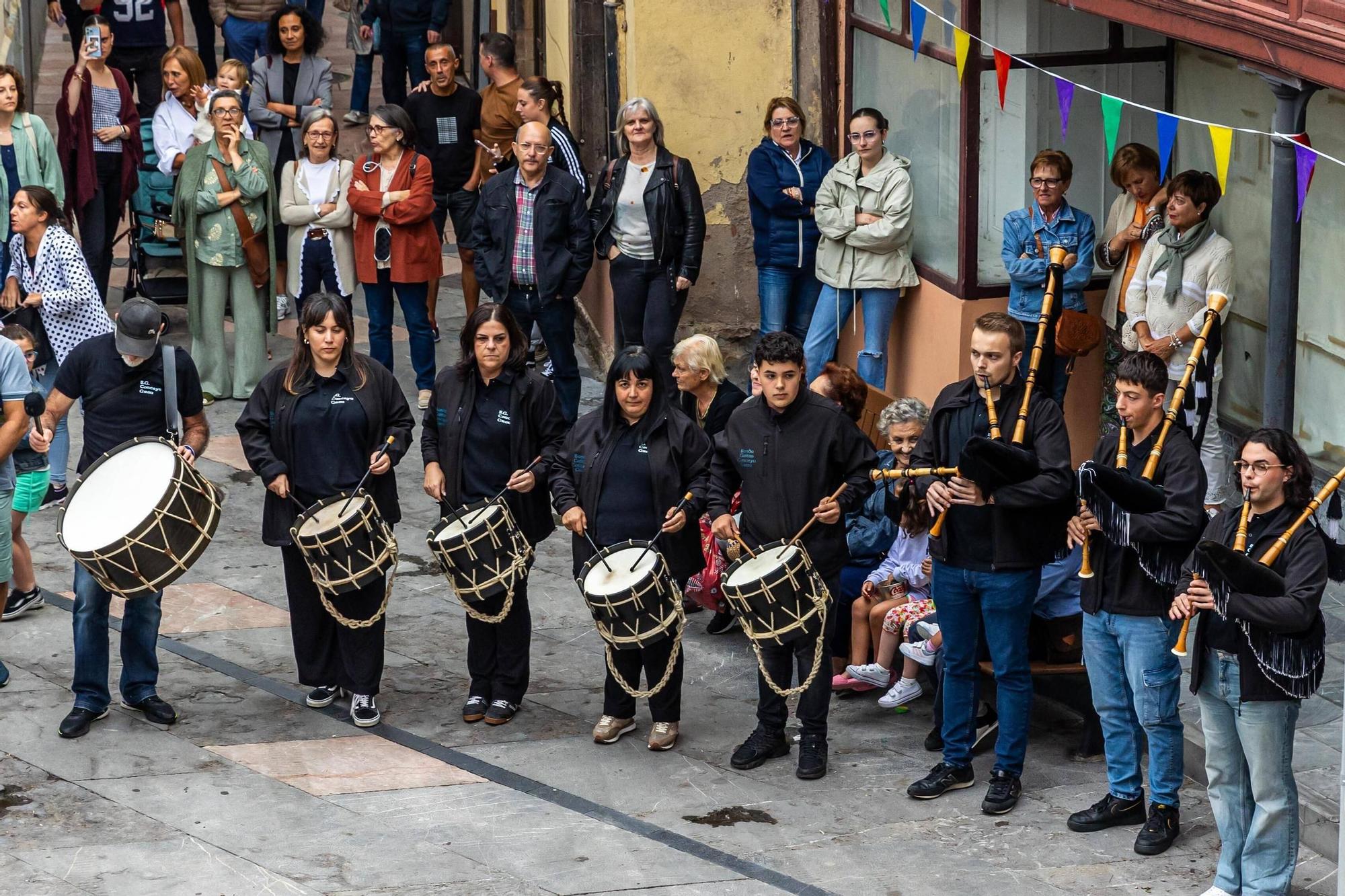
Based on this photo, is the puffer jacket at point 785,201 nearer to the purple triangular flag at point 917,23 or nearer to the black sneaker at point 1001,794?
the purple triangular flag at point 917,23

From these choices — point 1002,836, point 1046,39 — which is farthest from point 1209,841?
point 1046,39

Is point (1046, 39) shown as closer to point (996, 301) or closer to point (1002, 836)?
point (996, 301)

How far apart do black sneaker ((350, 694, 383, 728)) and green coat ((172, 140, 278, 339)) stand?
Answer: 4.45m

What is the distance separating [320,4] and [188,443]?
416 inches

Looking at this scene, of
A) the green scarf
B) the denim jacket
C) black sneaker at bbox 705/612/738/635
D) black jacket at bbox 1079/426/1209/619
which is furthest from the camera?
the denim jacket

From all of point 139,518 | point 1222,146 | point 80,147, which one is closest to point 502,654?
point 139,518

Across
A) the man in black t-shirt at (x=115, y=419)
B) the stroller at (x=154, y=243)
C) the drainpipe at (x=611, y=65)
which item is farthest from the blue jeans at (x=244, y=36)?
the man in black t-shirt at (x=115, y=419)

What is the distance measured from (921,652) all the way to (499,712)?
1.83 metres

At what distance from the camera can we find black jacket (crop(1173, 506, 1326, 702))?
655 centimetres

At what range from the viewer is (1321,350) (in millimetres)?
9688

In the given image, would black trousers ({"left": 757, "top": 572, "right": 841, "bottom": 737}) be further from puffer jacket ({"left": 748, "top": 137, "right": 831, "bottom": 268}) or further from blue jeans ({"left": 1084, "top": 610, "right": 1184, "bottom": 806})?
puffer jacket ({"left": 748, "top": 137, "right": 831, "bottom": 268})

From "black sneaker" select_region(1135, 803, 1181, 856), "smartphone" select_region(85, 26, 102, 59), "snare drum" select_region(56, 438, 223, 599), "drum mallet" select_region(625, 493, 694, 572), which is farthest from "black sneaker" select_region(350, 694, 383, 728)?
"smartphone" select_region(85, 26, 102, 59)

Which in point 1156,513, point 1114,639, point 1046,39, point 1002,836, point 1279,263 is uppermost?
point 1046,39

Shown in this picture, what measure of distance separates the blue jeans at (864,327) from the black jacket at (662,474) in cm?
336
